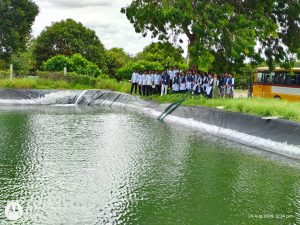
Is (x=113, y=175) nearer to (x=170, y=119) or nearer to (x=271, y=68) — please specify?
(x=170, y=119)

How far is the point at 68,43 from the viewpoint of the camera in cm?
3931

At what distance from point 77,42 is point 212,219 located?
34653 mm

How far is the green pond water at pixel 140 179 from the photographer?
6344mm

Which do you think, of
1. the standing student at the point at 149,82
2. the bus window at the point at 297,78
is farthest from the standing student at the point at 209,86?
the bus window at the point at 297,78

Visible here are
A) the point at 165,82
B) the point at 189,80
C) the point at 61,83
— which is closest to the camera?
the point at 189,80

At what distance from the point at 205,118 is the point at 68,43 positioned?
26.9m

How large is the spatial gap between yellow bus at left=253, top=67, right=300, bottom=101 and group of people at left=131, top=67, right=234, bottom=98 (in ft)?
13.2

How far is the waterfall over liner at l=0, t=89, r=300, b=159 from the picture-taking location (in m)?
11.4

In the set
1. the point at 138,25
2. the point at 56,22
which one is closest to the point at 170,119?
the point at 138,25

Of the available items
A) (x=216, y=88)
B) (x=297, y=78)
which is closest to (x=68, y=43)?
(x=216, y=88)

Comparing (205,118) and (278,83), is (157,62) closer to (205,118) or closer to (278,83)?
(278,83)

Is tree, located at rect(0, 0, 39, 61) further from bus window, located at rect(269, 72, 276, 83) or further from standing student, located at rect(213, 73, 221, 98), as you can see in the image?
bus window, located at rect(269, 72, 276, 83)

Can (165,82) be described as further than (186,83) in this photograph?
Yes

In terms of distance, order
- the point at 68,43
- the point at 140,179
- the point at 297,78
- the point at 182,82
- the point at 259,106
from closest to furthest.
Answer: the point at 140,179
the point at 259,106
the point at 182,82
the point at 297,78
the point at 68,43
